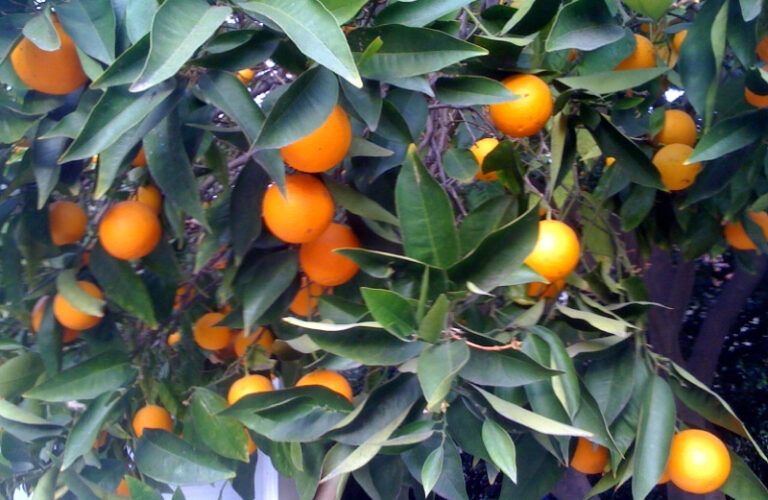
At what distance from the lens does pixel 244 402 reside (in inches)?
32.6

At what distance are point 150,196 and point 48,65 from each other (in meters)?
0.23

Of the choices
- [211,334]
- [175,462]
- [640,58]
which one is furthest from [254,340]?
[640,58]

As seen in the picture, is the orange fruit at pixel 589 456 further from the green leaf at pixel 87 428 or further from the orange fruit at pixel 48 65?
the orange fruit at pixel 48 65

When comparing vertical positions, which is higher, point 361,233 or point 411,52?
point 411,52

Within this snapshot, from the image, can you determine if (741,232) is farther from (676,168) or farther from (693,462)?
(693,462)

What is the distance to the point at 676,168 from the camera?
3.20 feet

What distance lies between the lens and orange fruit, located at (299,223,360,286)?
0.86 m

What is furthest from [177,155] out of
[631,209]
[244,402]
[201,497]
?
[201,497]

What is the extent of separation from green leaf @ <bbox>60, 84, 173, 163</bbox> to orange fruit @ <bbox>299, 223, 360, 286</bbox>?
0.26 meters

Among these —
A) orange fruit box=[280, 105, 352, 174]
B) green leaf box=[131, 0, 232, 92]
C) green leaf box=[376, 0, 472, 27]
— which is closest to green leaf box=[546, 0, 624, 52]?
green leaf box=[376, 0, 472, 27]

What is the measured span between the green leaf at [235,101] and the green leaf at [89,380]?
46 cm

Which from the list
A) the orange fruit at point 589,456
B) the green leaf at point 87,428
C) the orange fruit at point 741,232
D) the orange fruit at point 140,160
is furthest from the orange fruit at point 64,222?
the orange fruit at point 741,232

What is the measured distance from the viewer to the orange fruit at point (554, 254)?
86cm

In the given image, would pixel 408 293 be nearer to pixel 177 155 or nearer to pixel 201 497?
pixel 177 155
